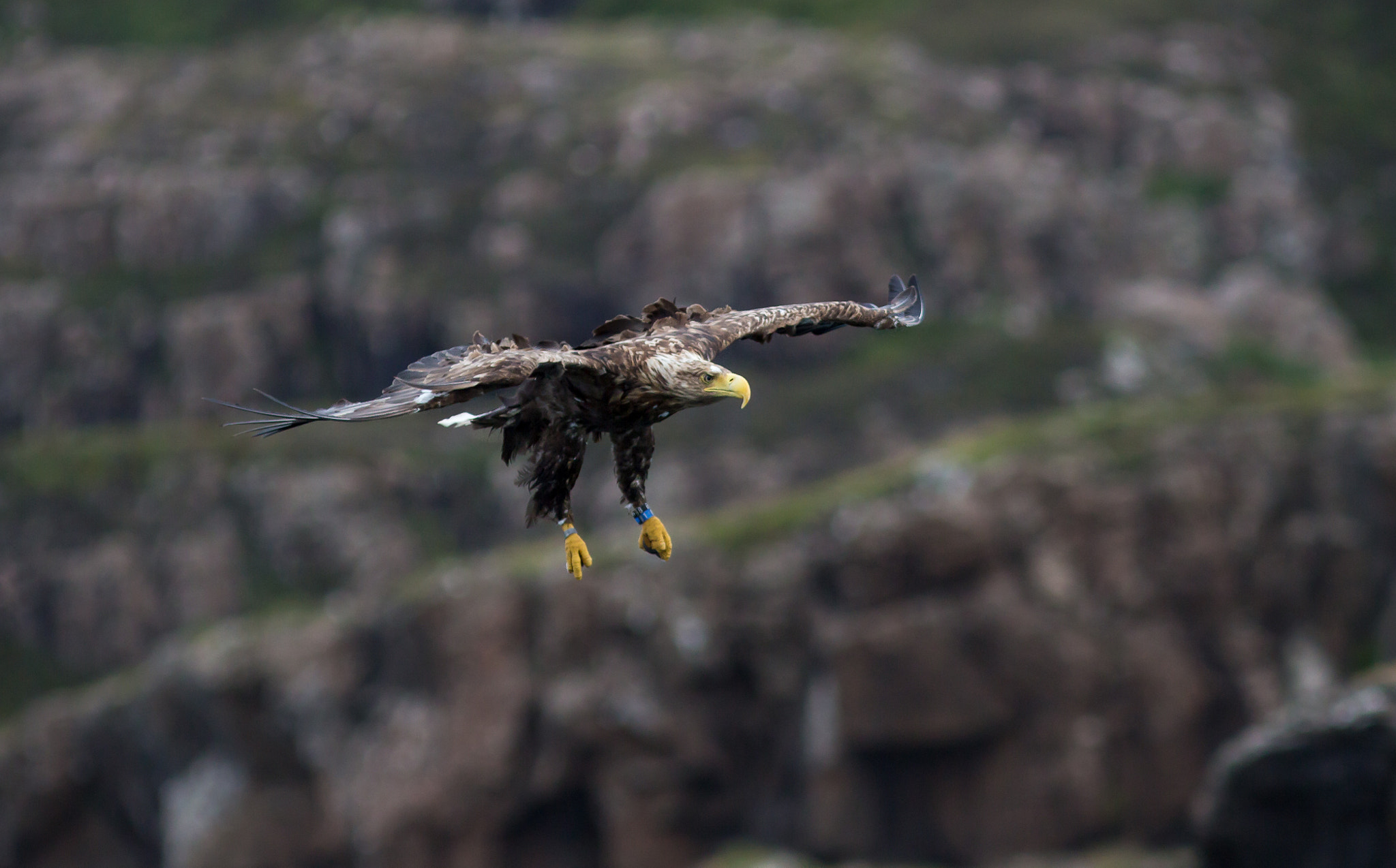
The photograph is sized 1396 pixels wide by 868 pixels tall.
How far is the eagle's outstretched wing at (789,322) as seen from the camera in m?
16.8

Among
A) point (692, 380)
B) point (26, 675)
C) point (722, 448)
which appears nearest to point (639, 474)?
point (692, 380)

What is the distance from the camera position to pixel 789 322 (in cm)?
1806

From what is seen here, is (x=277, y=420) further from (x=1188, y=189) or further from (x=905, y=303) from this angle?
(x=1188, y=189)

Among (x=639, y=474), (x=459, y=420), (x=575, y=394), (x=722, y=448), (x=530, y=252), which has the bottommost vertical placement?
(x=722, y=448)

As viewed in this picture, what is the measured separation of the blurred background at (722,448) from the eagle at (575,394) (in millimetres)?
27684

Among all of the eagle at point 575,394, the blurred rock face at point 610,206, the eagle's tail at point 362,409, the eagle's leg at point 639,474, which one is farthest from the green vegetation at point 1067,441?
the eagle's tail at point 362,409

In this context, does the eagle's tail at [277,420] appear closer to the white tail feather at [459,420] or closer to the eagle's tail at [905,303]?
the white tail feather at [459,420]

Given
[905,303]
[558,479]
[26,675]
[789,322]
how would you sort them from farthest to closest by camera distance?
[26,675] → [905,303] → [789,322] → [558,479]

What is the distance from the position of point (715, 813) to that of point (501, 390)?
47.8 meters

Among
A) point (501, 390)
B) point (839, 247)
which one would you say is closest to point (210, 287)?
point (839, 247)

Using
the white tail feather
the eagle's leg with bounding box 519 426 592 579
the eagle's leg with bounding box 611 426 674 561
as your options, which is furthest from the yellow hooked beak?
the white tail feather

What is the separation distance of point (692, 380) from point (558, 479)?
1.70 m

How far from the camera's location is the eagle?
14.4m

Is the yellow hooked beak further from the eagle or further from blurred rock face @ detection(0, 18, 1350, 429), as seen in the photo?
blurred rock face @ detection(0, 18, 1350, 429)
